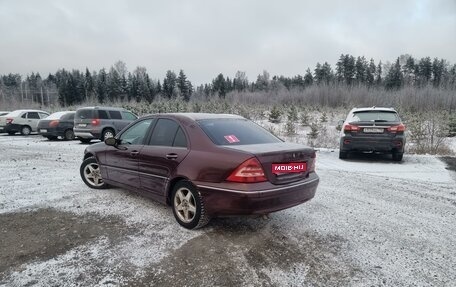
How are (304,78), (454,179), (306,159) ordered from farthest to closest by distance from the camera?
(304,78)
(454,179)
(306,159)

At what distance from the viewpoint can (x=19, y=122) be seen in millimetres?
19734

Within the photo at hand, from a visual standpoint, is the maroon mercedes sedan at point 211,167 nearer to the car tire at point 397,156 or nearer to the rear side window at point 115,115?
the car tire at point 397,156

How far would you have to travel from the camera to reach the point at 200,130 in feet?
13.6

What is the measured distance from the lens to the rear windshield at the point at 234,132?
4094mm

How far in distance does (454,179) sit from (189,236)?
6.66 meters

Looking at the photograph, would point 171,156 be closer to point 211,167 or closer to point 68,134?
point 211,167

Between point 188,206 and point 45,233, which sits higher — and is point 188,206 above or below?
above

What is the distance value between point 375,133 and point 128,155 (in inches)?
283

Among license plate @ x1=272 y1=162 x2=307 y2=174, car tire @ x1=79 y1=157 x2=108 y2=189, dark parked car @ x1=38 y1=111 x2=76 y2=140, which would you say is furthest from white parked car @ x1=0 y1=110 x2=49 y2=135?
license plate @ x1=272 y1=162 x2=307 y2=174

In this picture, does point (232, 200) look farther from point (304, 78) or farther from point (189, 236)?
point (304, 78)

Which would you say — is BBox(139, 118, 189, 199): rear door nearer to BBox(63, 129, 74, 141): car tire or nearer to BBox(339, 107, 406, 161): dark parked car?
BBox(339, 107, 406, 161): dark parked car

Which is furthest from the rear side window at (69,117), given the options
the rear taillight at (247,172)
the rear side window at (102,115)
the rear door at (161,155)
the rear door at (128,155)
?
the rear taillight at (247,172)

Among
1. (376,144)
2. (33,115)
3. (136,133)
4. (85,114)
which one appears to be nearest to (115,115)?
(85,114)

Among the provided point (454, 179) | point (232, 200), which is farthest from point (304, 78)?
point (232, 200)
